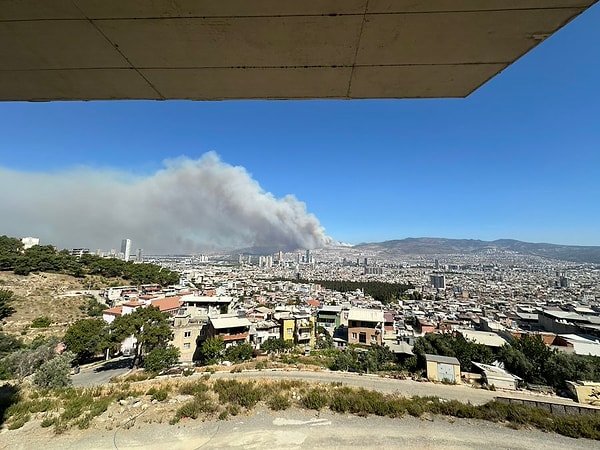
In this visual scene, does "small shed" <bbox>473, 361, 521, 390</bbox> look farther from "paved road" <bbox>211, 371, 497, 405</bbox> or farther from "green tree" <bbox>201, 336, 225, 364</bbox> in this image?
"green tree" <bbox>201, 336, 225, 364</bbox>

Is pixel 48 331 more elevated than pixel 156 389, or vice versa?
pixel 156 389

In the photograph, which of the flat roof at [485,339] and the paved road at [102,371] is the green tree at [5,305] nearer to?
the paved road at [102,371]

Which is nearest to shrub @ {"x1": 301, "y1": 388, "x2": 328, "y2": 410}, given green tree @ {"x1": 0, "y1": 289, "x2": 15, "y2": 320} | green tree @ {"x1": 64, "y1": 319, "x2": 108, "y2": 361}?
green tree @ {"x1": 64, "y1": 319, "x2": 108, "y2": 361}

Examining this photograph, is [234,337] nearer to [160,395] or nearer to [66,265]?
[160,395]

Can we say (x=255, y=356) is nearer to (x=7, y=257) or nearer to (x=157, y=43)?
(x=157, y=43)

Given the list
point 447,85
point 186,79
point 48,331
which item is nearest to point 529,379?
point 447,85

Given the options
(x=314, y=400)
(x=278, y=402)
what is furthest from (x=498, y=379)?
(x=278, y=402)

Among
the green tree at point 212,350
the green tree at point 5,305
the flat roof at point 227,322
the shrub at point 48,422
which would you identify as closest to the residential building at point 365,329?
the flat roof at point 227,322
